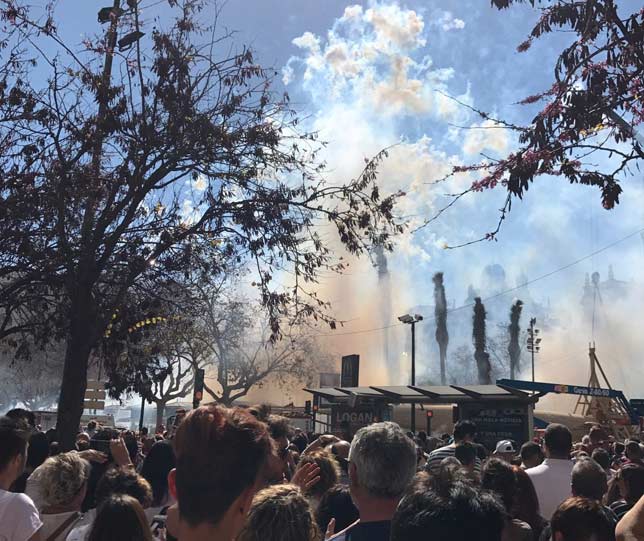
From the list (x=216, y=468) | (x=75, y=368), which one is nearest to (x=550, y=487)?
(x=216, y=468)

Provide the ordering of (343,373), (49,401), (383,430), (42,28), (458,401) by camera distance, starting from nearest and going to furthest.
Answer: (383,430) < (42,28) < (458,401) < (343,373) < (49,401)

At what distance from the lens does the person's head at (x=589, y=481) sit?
4.75m

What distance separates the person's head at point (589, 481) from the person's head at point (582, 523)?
5.46 ft

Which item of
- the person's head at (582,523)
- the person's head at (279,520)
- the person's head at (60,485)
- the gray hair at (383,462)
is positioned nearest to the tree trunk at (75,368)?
the person's head at (60,485)

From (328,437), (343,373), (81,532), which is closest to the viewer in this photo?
(81,532)

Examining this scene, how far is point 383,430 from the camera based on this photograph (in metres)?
3.32

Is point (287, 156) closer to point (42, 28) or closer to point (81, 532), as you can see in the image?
point (42, 28)

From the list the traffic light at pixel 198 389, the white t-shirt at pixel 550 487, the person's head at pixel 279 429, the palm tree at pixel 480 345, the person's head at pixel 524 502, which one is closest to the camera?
the person's head at pixel 524 502

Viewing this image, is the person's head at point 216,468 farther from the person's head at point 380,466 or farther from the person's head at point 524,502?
the person's head at point 524,502

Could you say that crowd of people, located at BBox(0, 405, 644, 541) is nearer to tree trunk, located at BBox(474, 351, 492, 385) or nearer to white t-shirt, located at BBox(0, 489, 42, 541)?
white t-shirt, located at BBox(0, 489, 42, 541)

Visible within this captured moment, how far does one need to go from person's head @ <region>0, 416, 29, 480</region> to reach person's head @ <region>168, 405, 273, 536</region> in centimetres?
221

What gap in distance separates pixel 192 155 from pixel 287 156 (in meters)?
1.55

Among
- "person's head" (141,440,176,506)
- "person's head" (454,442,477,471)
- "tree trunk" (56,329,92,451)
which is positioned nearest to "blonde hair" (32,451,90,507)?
"person's head" (141,440,176,506)

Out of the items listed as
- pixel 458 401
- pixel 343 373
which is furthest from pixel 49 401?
pixel 458 401
